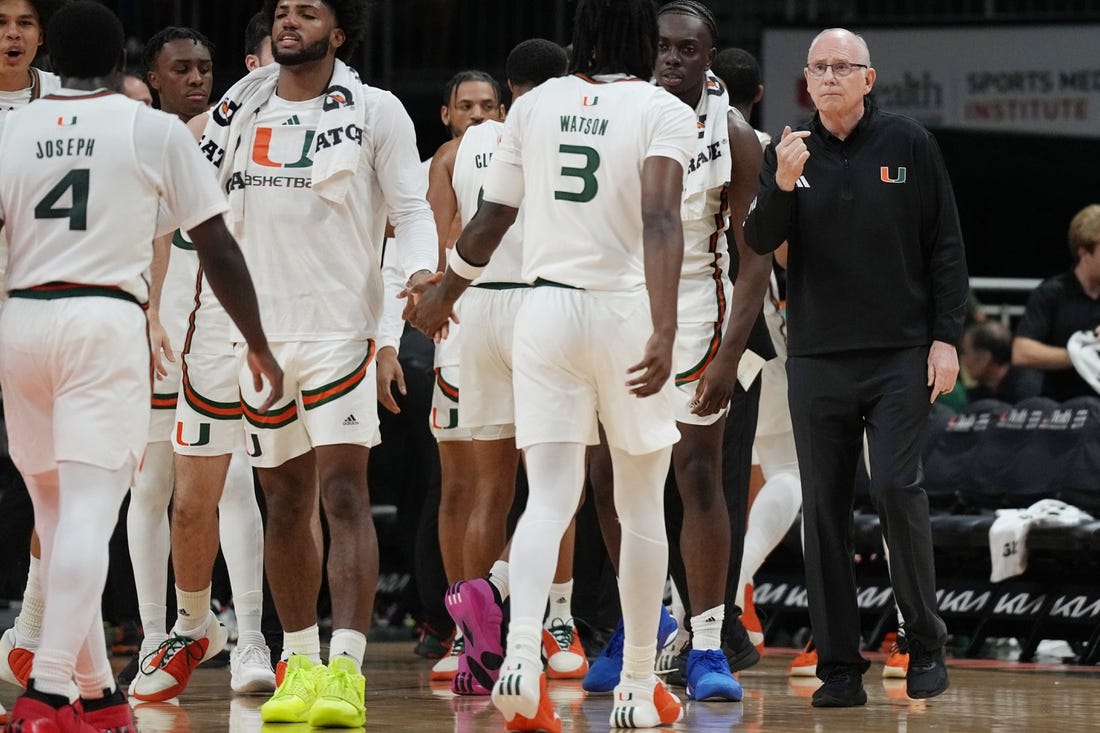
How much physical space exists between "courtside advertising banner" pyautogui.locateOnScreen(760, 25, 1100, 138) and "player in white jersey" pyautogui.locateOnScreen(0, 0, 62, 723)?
8773 mm

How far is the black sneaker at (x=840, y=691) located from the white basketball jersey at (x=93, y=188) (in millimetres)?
2607

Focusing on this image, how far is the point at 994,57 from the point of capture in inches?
555

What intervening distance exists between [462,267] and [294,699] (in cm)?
135

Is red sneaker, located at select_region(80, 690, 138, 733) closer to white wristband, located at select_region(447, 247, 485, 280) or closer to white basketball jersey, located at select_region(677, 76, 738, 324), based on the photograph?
white wristband, located at select_region(447, 247, 485, 280)

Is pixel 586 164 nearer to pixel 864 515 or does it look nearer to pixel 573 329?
pixel 573 329

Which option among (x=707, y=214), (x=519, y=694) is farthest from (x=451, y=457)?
(x=519, y=694)

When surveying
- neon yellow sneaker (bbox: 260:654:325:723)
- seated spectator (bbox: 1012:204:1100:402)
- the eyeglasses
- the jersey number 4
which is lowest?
neon yellow sneaker (bbox: 260:654:325:723)

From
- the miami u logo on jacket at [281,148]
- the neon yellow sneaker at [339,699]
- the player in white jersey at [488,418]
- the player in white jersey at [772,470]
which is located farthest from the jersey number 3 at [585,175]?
the player in white jersey at [772,470]

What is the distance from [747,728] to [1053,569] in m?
3.55

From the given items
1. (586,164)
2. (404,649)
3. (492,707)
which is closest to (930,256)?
(586,164)

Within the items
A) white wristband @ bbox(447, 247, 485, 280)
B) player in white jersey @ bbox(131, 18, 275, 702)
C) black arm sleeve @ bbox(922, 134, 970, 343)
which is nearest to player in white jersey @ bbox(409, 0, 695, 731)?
white wristband @ bbox(447, 247, 485, 280)

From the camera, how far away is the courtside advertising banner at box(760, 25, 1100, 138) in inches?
546

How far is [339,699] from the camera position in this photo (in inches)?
196

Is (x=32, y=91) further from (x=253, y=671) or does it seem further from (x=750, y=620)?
(x=750, y=620)
